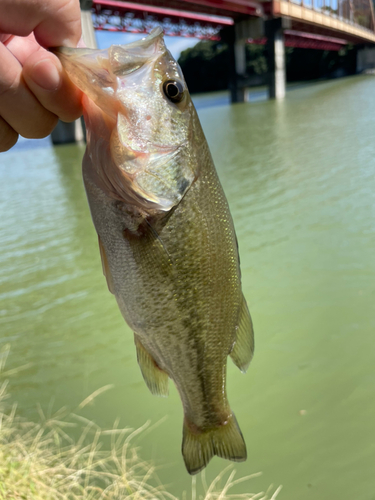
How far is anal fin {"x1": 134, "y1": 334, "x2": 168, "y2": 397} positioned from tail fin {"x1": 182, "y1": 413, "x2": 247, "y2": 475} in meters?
0.22

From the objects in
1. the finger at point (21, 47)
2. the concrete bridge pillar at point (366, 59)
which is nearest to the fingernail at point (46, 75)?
the finger at point (21, 47)

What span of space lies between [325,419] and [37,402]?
2.36m

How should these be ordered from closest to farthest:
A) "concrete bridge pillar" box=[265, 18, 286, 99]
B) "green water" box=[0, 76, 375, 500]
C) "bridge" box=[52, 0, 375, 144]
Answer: "green water" box=[0, 76, 375, 500], "bridge" box=[52, 0, 375, 144], "concrete bridge pillar" box=[265, 18, 286, 99]

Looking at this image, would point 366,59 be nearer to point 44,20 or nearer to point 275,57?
point 275,57

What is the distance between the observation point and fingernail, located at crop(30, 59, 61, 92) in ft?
3.89

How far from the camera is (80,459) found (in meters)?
2.71

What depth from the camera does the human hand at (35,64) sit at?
3.75 feet

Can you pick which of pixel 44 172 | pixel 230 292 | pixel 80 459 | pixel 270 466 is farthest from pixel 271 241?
pixel 44 172

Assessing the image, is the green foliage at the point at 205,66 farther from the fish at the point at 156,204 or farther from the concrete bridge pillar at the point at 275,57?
the fish at the point at 156,204

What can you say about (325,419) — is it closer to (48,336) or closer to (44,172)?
(48,336)

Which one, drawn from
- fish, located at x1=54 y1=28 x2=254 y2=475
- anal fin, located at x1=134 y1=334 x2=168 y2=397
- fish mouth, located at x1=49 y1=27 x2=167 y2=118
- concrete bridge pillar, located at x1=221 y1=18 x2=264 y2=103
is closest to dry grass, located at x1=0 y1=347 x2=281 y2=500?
anal fin, located at x1=134 y1=334 x2=168 y2=397

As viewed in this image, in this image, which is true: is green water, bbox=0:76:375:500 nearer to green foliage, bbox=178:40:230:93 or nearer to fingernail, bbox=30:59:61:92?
fingernail, bbox=30:59:61:92

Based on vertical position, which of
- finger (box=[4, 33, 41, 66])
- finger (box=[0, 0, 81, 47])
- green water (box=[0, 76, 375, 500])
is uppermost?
finger (box=[0, 0, 81, 47])

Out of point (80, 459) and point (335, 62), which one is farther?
point (335, 62)
